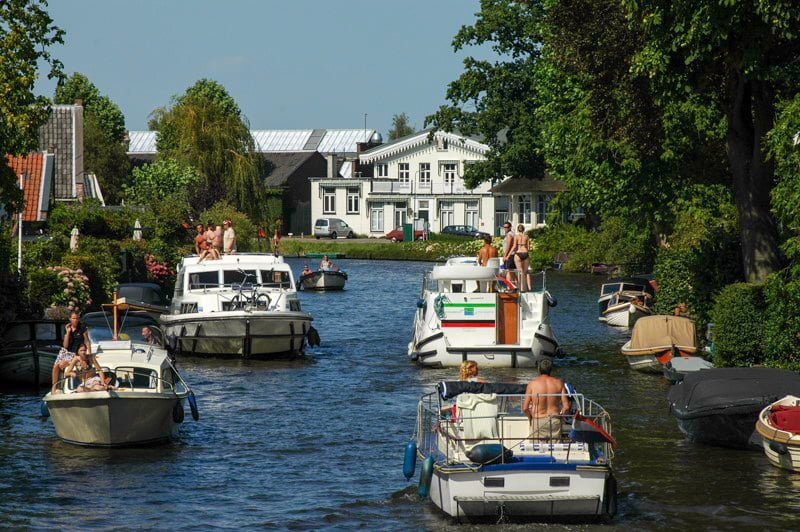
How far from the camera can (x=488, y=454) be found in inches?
686

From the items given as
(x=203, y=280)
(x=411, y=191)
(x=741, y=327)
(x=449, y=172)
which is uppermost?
(x=449, y=172)

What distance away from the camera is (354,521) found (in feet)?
62.3

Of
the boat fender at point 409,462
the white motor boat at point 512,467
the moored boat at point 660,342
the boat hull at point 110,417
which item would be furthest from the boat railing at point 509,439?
the moored boat at point 660,342

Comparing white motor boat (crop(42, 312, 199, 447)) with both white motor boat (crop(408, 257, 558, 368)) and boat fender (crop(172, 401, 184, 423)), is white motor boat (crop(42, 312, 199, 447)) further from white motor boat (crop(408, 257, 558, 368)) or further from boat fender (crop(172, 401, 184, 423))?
white motor boat (crop(408, 257, 558, 368))

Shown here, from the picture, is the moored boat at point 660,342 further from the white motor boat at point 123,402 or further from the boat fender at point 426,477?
the boat fender at point 426,477

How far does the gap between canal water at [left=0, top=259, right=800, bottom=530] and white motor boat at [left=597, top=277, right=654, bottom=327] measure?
1139cm

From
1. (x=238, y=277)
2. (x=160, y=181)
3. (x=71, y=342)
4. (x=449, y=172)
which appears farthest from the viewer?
(x=449, y=172)

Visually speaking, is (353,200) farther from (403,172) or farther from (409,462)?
(409,462)

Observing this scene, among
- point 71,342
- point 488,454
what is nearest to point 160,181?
point 71,342

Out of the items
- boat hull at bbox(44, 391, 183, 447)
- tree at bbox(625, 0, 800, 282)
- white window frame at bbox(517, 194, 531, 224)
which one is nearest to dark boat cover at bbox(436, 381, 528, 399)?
boat hull at bbox(44, 391, 183, 447)

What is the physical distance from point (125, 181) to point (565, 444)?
85.4 m

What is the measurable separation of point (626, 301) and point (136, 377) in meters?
27.0

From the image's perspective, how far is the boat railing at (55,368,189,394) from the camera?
75.5 feet

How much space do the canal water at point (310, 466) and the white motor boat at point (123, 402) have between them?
312 mm
